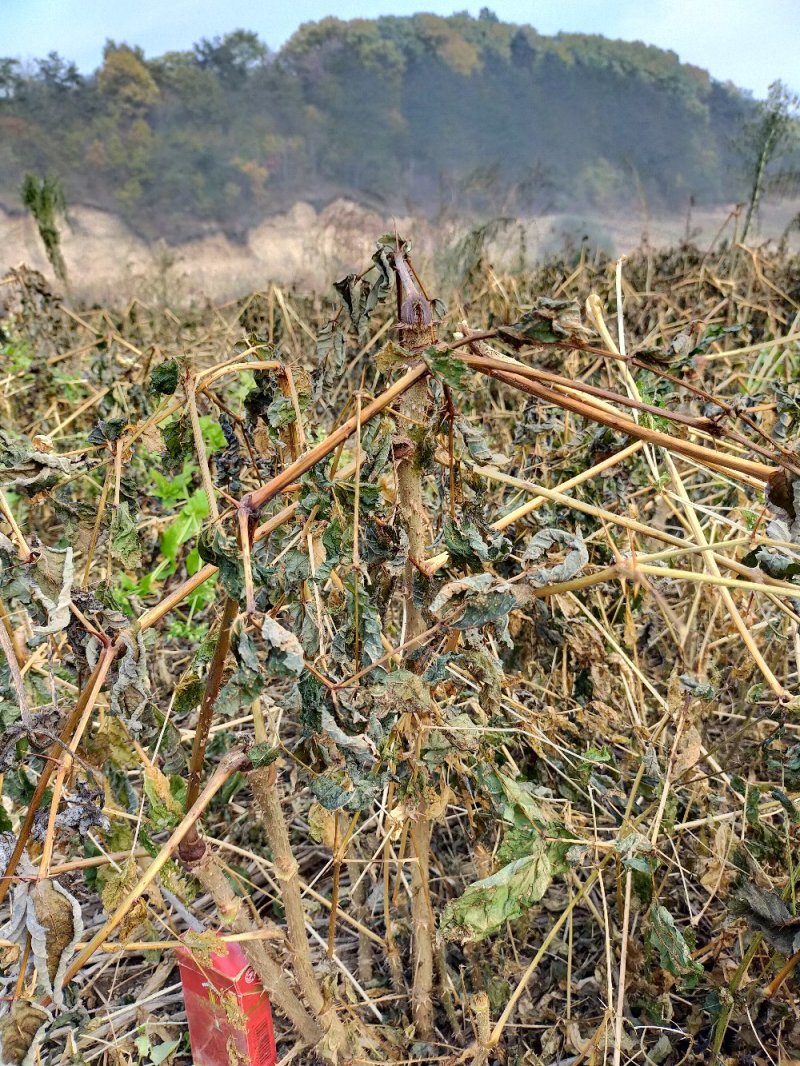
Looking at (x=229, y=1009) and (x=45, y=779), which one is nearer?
(x=45, y=779)

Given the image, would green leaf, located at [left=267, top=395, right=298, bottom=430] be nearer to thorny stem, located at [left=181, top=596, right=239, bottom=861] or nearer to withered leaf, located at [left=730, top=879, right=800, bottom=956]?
thorny stem, located at [left=181, top=596, right=239, bottom=861]

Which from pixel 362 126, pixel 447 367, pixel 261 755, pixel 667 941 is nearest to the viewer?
pixel 447 367

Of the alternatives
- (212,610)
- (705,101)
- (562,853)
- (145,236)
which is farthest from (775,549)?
(705,101)

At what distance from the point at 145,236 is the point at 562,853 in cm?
2332

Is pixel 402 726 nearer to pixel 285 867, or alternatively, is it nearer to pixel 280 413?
pixel 285 867

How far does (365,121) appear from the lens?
2547 centimetres

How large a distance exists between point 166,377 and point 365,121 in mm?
28335

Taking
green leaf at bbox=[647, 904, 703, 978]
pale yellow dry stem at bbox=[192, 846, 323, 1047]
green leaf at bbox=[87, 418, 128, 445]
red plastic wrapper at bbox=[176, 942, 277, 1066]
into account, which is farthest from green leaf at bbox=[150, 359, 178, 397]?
green leaf at bbox=[647, 904, 703, 978]

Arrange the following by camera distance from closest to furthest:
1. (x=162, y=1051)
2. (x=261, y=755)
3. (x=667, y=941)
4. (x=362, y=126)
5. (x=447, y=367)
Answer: (x=447, y=367) < (x=261, y=755) < (x=667, y=941) < (x=162, y=1051) < (x=362, y=126)

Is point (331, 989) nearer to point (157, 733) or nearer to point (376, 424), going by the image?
point (157, 733)

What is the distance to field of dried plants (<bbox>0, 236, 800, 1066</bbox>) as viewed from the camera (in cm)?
65

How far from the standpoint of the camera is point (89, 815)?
2.28 ft

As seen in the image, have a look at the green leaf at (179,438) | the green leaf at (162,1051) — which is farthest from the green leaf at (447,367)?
the green leaf at (162,1051)

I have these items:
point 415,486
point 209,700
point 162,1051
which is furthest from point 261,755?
point 162,1051
